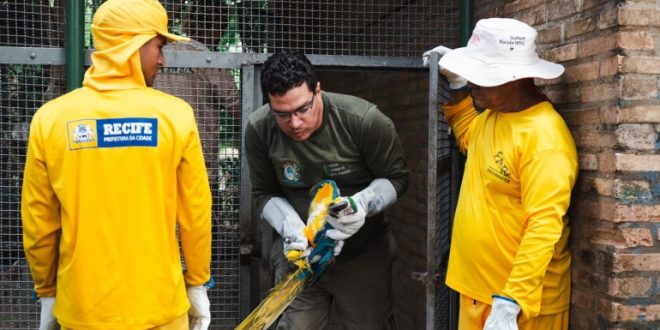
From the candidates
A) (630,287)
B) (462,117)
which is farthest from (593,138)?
(462,117)

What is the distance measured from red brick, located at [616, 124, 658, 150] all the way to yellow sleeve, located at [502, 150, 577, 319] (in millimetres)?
262

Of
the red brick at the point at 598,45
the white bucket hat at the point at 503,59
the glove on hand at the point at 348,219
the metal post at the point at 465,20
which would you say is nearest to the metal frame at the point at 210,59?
the metal post at the point at 465,20

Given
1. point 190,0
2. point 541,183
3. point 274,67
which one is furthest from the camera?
point 190,0

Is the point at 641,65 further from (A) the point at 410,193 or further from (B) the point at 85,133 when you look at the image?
(A) the point at 410,193

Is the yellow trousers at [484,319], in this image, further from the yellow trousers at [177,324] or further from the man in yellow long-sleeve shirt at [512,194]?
the yellow trousers at [177,324]

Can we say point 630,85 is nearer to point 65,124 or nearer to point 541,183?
point 541,183

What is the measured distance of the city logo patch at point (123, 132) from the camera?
2703mm

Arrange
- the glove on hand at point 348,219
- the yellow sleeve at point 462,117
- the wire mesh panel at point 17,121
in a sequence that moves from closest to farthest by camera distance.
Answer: the glove on hand at point 348,219 → the yellow sleeve at point 462,117 → the wire mesh panel at point 17,121

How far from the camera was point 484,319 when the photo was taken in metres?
3.00

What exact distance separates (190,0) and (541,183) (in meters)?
2.32

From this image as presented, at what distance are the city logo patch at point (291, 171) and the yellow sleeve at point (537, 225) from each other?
125 cm

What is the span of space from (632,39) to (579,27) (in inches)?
11.8

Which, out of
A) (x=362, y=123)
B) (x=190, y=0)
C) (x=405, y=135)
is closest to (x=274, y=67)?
(x=362, y=123)

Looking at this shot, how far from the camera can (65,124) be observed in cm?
271
